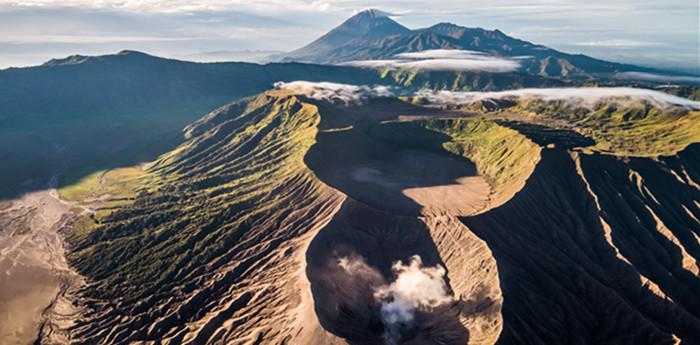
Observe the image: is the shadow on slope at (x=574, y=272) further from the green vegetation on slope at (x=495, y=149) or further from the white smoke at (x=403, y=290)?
the white smoke at (x=403, y=290)

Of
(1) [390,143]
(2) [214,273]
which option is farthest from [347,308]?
(1) [390,143]

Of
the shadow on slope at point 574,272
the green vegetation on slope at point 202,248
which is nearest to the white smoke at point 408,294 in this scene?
the shadow on slope at point 574,272

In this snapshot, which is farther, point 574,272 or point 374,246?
point 374,246

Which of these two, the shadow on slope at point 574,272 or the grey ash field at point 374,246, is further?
the grey ash field at point 374,246

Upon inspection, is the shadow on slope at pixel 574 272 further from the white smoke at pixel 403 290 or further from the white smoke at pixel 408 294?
the white smoke at pixel 403 290

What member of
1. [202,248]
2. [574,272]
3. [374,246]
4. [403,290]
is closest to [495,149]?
[574,272]

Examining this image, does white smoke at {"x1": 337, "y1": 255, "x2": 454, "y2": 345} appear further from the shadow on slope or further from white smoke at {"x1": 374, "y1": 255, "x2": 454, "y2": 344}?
the shadow on slope

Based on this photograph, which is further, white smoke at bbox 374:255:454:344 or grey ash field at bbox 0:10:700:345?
grey ash field at bbox 0:10:700:345

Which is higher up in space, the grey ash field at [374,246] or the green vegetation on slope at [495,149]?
the green vegetation on slope at [495,149]

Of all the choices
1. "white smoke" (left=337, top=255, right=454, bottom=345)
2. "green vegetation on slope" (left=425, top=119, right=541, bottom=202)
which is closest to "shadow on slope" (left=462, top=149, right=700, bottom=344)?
"green vegetation on slope" (left=425, top=119, right=541, bottom=202)

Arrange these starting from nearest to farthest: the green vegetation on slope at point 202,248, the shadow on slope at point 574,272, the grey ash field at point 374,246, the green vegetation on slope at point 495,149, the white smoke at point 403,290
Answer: the shadow on slope at point 574,272 → the white smoke at point 403,290 → the grey ash field at point 374,246 → the green vegetation on slope at point 202,248 → the green vegetation on slope at point 495,149

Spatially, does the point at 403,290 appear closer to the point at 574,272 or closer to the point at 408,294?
the point at 408,294

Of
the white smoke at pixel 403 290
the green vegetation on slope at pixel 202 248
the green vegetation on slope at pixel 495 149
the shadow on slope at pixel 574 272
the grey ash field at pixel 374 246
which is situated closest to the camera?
the shadow on slope at pixel 574 272
